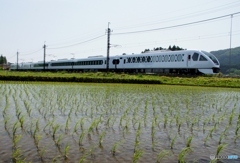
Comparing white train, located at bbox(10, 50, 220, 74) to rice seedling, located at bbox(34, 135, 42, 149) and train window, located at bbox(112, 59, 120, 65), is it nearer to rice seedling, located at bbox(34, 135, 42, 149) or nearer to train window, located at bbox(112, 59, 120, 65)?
train window, located at bbox(112, 59, 120, 65)

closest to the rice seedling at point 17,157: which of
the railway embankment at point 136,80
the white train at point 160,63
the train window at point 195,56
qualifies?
the railway embankment at point 136,80

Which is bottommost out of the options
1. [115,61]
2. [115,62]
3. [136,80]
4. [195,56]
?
[136,80]

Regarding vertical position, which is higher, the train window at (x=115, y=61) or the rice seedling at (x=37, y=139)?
the train window at (x=115, y=61)

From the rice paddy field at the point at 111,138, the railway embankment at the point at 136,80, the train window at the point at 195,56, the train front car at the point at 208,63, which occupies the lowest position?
the rice paddy field at the point at 111,138

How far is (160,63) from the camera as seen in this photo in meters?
30.7

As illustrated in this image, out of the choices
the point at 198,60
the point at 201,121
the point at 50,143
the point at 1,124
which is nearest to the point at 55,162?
the point at 50,143

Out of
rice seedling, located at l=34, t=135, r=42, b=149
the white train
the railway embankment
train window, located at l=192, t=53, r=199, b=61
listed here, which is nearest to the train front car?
the white train

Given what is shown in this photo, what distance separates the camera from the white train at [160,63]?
26688 mm

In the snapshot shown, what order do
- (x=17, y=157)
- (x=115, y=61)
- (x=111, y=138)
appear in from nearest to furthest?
(x=17, y=157) → (x=111, y=138) → (x=115, y=61)

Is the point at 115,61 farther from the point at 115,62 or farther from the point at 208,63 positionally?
the point at 208,63

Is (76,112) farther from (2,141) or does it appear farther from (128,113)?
(2,141)

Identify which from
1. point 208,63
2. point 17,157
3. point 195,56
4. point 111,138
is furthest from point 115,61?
point 17,157

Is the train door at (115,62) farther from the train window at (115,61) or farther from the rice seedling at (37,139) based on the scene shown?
the rice seedling at (37,139)

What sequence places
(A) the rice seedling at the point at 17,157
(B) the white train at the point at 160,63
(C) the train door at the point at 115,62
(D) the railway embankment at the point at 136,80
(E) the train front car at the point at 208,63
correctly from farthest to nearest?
(C) the train door at the point at 115,62
(B) the white train at the point at 160,63
(E) the train front car at the point at 208,63
(D) the railway embankment at the point at 136,80
(A) the rice seedling at the point at 17,157
